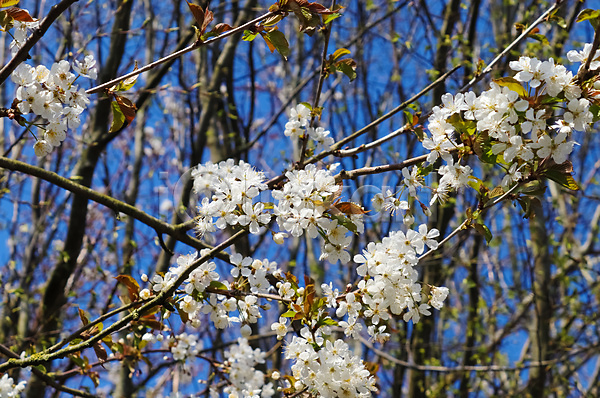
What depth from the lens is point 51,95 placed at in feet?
4.51

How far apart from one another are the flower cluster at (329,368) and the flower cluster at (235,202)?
0.41 m

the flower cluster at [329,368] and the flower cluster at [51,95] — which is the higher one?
the flower cluster at [51,95]

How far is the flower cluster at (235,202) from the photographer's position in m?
1.38

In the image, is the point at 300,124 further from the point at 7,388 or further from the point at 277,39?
the point at 7,388

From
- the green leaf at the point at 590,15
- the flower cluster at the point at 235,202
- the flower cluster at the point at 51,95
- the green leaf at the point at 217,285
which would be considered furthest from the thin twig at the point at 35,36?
the green leaf at the point at 590,15

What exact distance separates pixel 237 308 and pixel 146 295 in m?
0.29

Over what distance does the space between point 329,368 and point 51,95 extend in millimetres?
1043

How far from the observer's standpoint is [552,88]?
1299 millimetres

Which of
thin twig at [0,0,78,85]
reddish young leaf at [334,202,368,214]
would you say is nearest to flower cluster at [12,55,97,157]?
thin twig at [0,0,78,85]

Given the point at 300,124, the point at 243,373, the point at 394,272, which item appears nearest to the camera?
the point at 394,272

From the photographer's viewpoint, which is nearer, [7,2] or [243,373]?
[7,2]

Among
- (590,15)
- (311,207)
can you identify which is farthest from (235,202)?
(590,15)

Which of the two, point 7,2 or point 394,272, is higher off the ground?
point 7,2

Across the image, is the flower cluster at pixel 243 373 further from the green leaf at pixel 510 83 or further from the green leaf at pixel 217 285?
the green leaf at pixel 510 83
